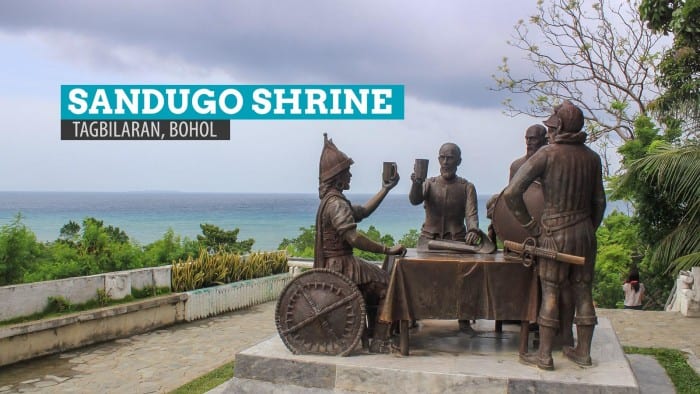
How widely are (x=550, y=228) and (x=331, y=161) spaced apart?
2.01m

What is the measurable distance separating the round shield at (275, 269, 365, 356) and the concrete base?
127 mm

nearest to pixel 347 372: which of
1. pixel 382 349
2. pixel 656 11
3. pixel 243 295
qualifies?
pixel 382 349

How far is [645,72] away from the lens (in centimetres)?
Result: 1655

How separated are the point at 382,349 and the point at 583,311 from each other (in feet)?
5.75

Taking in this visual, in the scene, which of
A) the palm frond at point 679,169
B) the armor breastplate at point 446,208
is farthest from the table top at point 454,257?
the palm frond at point 679,169

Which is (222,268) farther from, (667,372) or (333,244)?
(667,372)

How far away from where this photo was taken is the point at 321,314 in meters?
5.54

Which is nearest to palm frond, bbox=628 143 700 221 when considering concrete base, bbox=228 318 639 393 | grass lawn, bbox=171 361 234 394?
concrete base, bbox=228 318 639 393

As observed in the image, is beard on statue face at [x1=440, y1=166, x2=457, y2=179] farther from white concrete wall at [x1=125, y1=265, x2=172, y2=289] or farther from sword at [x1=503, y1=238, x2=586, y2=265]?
white concrete wall at [x1=125, y1=265, x2=172, y2=289]

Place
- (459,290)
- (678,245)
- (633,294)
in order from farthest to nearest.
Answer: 1. (633,294)
2. (678,245)
3. (459,290)

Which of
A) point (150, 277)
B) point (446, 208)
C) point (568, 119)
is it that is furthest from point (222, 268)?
point (568, 119)

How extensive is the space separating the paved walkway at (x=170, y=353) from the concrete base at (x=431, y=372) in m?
1.84

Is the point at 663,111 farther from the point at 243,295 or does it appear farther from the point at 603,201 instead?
the point at 243,295

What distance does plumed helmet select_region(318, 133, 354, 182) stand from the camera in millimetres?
5797
